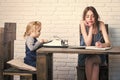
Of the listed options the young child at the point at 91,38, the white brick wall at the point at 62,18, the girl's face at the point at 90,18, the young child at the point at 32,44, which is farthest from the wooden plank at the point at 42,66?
the white brick wall at the point at 62,18

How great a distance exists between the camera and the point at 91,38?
3.04 m

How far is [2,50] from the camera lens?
104 inches

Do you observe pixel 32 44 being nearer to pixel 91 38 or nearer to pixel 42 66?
pixel 42 66

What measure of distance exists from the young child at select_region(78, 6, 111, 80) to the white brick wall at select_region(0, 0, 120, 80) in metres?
0.62

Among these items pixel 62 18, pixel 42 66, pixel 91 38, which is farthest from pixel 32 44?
pixel 62 18

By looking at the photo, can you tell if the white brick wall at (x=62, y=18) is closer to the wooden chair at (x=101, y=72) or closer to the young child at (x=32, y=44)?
the wooden chair at (x=101, y=72)

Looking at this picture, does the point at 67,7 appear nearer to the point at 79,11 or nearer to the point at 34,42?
the point at 79,11

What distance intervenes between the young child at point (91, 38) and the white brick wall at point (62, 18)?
623mm

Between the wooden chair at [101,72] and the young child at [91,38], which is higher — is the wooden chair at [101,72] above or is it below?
below

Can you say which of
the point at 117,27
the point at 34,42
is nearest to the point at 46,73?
the point at 34,42

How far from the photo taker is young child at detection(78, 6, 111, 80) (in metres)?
2.96

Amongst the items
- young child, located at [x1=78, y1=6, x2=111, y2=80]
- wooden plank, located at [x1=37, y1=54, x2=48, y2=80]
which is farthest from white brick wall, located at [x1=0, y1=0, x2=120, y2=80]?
wooden plank, located at [x1=37, y1=54, x2=48, y2=80]

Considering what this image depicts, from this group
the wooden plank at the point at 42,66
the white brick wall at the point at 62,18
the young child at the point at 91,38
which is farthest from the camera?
the white brick wall at the point at 62,18

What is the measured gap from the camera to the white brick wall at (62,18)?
374cm
